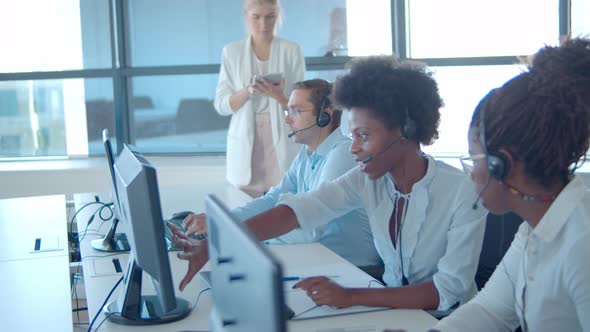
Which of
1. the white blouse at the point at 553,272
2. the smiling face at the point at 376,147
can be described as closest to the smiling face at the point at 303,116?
the smiling face at the point at 376,147

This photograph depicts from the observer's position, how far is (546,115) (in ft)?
4.42

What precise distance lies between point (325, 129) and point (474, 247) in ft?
3.42

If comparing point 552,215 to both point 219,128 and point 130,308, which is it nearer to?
point 130,308

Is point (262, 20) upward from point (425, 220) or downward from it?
upward

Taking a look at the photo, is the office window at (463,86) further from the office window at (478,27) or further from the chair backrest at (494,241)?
the chair backrest at (494,241)

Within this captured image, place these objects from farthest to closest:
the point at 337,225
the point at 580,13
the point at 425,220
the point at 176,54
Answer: the point at 176,54
the point at 580,13
the point at 337,225
the point at 425,220

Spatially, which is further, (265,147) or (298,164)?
(265,147)

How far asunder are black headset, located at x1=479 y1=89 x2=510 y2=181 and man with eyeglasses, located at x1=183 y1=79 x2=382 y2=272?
3.05 feet

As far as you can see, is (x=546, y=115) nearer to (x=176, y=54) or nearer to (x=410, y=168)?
(x=410, y=168)

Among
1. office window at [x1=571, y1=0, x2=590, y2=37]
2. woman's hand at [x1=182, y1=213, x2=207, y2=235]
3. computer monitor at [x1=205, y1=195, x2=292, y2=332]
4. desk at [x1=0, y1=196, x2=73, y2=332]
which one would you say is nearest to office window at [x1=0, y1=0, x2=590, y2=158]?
office window at [x1=571, y1=0, x2=590, y2=37]

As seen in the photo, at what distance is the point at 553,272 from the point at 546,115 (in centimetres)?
29

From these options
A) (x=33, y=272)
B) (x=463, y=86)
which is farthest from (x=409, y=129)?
(x=463, y=86)

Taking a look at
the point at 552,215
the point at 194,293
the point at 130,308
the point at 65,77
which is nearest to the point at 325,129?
the point at 194,293

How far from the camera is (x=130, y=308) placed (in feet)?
5.75
